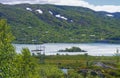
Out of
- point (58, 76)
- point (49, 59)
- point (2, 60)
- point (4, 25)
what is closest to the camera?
point (2, 60)

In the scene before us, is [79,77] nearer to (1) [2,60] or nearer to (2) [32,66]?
(2) [32,66]

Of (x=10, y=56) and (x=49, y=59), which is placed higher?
(x=10, y=56)

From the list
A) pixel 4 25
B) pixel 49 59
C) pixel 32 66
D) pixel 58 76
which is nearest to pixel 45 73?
pixel 58 76

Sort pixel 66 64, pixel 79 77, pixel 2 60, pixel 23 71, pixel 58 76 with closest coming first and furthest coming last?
1. pixel 2 60
2. pixel 23 71
3. pixel 58 76
4. pixel 79 77
5. pixel 66 64

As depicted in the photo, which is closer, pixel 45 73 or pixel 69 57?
pixel 45 73

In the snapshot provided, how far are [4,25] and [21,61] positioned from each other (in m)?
8.92

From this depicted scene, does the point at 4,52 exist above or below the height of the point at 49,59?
above

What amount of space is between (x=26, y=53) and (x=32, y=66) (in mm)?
1471

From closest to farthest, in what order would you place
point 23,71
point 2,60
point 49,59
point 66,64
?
point 2,60, point 23,71, point 66,64, point 49,59

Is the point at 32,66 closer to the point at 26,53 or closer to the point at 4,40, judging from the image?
the point at 26,53

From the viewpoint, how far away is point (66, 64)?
15588 cm

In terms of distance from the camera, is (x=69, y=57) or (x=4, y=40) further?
(x=69, y=57)

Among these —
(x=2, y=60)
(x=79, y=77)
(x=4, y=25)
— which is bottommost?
(x=79, y=77)

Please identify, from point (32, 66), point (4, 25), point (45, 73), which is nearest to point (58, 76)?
point (45, 73)
